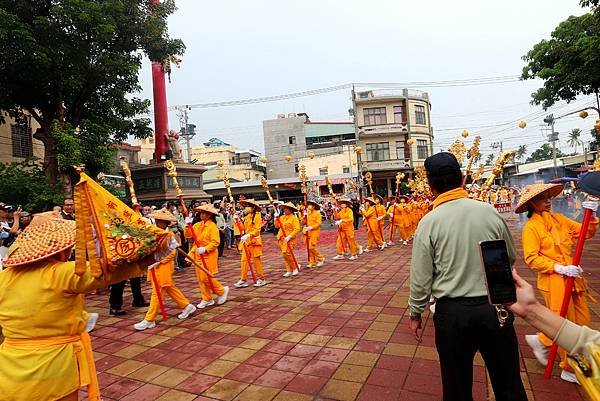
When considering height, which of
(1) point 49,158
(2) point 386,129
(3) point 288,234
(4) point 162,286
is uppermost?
(2) point 386,129

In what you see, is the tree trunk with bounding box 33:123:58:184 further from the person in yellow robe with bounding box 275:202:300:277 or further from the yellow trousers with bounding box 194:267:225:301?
the yellow trousers with bounding box 194:267:225:301

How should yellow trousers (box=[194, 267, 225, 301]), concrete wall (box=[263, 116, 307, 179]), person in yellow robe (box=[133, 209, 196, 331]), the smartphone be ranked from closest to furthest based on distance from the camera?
the smartphone → person in yellow robe (box=[133, 209, 196, 331]) → yellow trousers (box=[194, 267, 225, 301]) → concrete wall (box=[263, 116, 307, 179])

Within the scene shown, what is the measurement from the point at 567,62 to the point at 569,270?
10.8 meters

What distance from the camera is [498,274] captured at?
1381 millimetres

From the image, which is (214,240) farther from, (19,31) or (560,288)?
(19,31)

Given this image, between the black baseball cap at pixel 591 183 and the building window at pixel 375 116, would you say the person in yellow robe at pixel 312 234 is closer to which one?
the black baseball cap at pixel 591 183

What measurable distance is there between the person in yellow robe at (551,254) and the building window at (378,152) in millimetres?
33368

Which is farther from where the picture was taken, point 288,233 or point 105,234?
point 288,233

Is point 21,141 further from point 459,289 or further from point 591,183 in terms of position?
point 591,183

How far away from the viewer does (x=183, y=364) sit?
4207 millimetres

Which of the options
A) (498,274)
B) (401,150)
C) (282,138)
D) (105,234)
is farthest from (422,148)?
(498,274)

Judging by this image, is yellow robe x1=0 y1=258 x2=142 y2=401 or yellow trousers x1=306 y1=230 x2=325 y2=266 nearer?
yellow robe x1=0 y1=258 x2=142 y2=401

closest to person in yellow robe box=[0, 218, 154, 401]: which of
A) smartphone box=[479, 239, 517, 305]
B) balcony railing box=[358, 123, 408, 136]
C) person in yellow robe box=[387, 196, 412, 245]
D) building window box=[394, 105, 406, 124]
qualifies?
smartphone box=[479, 239, 517, 305]

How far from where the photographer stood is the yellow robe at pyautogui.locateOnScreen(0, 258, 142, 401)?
7.33 ft
